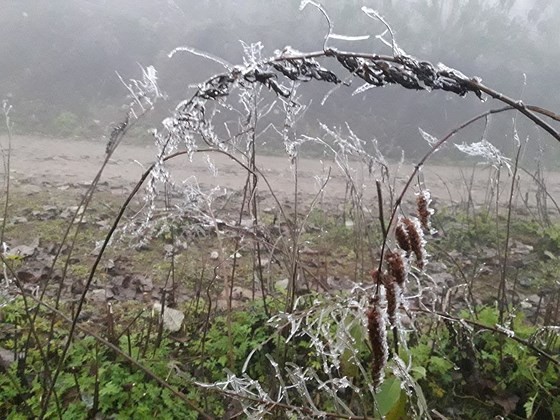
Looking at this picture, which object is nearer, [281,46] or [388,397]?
[388,397]

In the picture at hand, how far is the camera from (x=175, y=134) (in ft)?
3.20

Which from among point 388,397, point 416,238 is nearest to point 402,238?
point 416,238

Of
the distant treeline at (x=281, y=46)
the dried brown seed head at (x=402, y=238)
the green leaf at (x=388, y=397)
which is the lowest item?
the green leaf at (x=388, y=397)

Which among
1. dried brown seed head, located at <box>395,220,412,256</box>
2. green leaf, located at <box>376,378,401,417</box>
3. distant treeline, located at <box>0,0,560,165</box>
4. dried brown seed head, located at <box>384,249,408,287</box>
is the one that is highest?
distant treeline, located at <box>0,0,560,165</box>

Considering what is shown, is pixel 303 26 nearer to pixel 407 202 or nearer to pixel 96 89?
pixel 96 89

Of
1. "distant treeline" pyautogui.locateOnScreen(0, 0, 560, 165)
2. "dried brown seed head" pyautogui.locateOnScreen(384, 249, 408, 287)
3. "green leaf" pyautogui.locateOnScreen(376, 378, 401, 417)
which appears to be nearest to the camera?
"dried brown seed head" pyautogui.locateOnScreen(384, 249, 408, 287)

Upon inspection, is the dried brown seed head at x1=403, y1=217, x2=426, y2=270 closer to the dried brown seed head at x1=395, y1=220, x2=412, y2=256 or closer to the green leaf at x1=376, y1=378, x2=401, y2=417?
the dried brown seed head at x1=395, y1=220, x2=412, y2=256

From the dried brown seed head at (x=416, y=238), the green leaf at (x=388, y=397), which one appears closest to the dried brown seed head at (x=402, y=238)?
the dried brown seed head at (x=416, y=238)

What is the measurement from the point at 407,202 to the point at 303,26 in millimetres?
10725

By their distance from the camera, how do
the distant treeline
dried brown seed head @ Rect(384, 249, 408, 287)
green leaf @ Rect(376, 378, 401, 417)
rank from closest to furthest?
dried brown seed head @ Rect(384, 249, 408, 287), green leaf @ Rect(376, 378, 401, 417), the distant treeline

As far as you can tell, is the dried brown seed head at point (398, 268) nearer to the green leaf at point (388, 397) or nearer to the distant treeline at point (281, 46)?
the green leaf at point (388, 397)

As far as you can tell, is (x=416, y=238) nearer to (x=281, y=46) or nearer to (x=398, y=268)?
(x=398, y=268)

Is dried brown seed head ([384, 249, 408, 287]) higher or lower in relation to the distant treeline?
lower

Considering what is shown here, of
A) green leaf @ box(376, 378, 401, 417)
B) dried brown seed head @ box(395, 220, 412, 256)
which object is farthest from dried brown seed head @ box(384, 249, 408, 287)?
green leaf @ box(376, 378, 401, 417)
